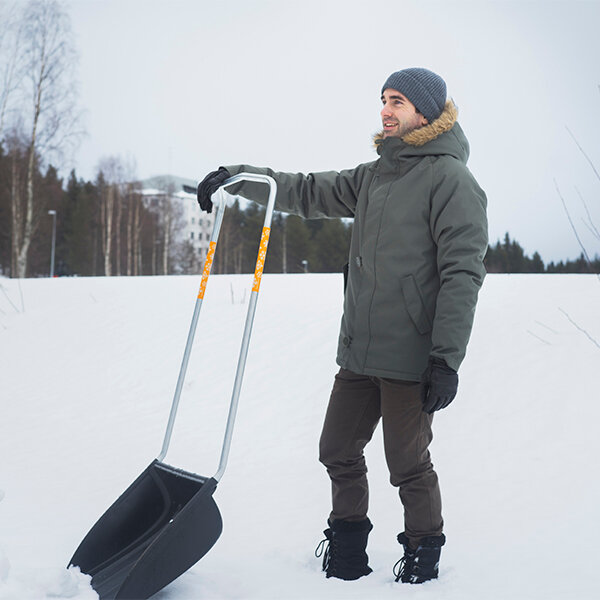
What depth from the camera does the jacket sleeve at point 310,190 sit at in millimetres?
2463

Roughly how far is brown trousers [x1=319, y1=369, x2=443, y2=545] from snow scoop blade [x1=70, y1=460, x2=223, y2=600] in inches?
18.7

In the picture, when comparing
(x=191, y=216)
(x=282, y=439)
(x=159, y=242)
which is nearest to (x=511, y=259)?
(x=159, y=242)

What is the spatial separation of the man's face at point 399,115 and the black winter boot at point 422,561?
138 cm

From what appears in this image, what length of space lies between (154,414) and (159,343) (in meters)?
1.32

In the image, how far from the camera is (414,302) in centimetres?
210

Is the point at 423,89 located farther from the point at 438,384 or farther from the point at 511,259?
the point at 511,259

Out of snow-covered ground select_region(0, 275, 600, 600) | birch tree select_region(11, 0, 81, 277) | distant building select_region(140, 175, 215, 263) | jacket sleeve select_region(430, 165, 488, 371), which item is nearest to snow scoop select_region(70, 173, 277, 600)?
snow-covered ground select_region(0, 275, 600, 600)

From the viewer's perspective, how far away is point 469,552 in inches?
99.4

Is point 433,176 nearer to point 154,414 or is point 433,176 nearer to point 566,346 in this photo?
point 566,346

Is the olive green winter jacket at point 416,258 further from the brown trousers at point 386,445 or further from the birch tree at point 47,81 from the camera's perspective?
the birch tree at point 47,81

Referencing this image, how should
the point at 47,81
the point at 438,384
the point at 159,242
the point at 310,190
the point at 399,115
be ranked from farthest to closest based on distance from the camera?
the point at 159,242
the point at 47,81
the point at 310,190
the point at 399,115
the point at 438,384

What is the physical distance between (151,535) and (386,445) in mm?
883

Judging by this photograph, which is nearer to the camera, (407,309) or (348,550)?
(407,309)

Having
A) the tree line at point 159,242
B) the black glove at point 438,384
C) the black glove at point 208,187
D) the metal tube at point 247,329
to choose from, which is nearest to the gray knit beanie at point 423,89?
the metal tube at point 247,329
